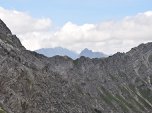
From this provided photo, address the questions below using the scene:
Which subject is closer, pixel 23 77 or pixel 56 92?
pixel 23 77

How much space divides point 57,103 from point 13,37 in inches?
2328

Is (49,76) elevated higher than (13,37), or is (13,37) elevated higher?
(13,37)

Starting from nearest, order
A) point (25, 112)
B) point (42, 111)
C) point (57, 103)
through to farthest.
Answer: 1. point (25, 112)
2. point (42, 111)
3. point (57, 103)

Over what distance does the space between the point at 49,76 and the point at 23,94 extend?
113 ft

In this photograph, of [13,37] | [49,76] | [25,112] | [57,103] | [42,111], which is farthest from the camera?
[13,37]

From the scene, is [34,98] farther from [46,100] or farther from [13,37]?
[13,37]

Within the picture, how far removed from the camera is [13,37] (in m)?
191

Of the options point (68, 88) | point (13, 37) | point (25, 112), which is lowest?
point (25, 112)

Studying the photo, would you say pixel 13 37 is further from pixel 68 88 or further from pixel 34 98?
pixel 34 98

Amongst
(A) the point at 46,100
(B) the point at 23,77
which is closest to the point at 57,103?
(A) the point at 46,100

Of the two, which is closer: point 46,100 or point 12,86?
point 12,86

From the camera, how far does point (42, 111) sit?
13262cm

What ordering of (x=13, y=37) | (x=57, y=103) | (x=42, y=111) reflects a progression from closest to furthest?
(x=42, y=111)
(x=57, y=103)
(x=13, y=37)

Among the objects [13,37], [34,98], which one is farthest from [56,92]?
[13,37]
